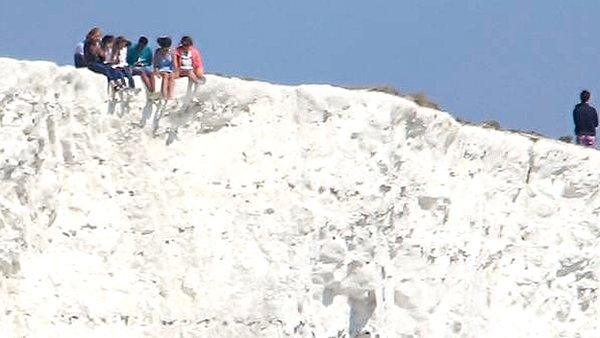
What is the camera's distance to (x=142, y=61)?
103 ft

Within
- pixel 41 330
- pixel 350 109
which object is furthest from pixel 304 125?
pixel 41 330

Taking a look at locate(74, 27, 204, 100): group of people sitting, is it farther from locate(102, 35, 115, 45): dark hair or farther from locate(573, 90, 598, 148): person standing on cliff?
locate(573, 90, 598, 148): person standing on cliff

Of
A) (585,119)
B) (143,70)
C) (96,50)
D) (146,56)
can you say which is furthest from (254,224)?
(585,119)

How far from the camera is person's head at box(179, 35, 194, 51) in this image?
103ft

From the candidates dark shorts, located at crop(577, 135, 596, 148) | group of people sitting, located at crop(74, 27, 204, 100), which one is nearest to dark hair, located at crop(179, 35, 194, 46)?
group of people sitting, located at crop(74, 27, 204, 100)

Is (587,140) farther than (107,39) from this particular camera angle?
Yes

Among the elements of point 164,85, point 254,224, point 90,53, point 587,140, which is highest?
point 90,53

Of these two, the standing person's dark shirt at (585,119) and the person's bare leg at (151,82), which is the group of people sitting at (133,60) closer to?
the person's bare leg at (151,82)

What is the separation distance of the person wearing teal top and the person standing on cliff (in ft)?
24.7

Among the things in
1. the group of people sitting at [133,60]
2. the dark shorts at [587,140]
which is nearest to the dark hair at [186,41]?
the group of people sitting at [133,60]

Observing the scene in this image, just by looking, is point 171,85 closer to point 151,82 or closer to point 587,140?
point 151,82

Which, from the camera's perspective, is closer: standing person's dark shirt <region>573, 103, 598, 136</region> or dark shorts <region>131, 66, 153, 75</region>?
dark shorts <region>131, 66, 153, 75</region>

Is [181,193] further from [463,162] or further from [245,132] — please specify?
[463,162]

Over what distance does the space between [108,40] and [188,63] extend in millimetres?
1202
